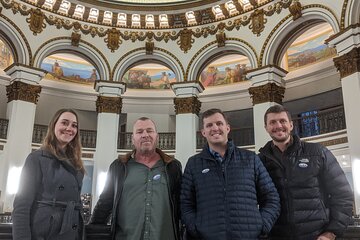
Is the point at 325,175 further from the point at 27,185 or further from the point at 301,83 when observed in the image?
the point at 301,83

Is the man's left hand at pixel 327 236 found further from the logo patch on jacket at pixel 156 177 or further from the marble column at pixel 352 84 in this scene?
the marble column at pixel 352 84

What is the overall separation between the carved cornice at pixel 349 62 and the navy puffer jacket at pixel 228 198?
27.7ft

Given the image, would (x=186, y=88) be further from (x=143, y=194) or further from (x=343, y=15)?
(x=143, y=194)

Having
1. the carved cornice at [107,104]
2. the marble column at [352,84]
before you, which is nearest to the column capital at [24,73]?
the carved cornice at [107,104]

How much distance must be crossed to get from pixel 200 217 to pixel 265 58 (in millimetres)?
10752

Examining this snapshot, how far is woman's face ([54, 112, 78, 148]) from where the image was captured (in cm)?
264

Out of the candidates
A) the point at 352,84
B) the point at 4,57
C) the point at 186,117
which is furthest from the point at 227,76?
the point at 4,57

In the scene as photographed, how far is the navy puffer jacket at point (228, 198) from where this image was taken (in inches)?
96.0

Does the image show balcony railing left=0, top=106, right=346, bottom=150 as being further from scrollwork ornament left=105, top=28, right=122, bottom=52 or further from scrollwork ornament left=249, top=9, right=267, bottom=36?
scrollwork ornament left=105, top=28, right=122, bottom=52

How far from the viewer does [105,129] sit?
13.2m

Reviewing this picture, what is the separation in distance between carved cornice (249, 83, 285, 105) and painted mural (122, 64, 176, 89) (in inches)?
328

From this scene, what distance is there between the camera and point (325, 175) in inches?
106

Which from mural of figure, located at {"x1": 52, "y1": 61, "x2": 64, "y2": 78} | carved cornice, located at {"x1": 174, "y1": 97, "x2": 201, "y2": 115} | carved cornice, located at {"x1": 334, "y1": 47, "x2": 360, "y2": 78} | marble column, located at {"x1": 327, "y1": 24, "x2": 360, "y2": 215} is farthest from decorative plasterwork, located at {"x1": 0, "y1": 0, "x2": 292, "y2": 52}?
mural of figure, located at {"x1": 52, "y1": 61, "x2": 64, "y2": 78}

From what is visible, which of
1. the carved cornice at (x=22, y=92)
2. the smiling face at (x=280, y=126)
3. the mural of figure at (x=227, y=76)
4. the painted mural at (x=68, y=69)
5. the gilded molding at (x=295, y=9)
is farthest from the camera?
the mural of figure at (x=227, y=76)
